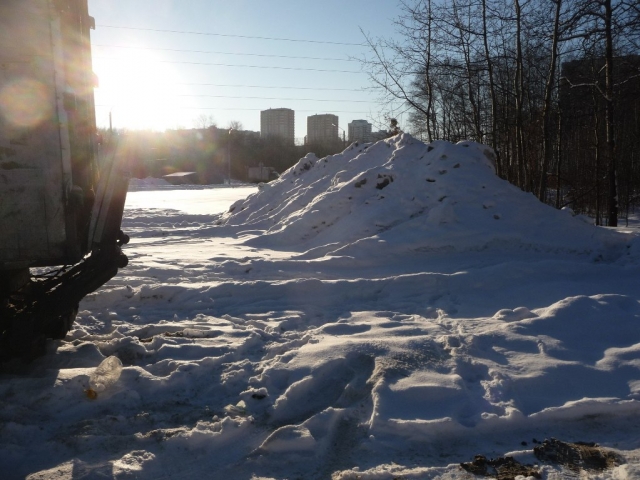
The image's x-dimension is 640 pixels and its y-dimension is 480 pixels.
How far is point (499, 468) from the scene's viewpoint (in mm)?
2633

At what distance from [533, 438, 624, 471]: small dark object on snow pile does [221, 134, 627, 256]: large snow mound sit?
4.87 meters

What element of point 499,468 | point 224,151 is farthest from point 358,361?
point 224,151

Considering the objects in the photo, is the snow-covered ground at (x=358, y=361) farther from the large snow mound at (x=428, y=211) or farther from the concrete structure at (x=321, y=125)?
the concrete structure at (x=321, y=125)

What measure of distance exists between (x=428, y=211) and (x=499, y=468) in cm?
626

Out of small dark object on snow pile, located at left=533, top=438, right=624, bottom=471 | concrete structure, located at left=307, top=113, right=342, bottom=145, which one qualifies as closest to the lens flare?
small dark object on snow pile, located at left=533, top=438, right=624, bottom=471

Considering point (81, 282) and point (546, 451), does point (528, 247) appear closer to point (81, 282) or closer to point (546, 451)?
point (546, 451)

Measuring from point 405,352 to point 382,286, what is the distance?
220 cm

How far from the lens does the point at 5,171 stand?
3270mm

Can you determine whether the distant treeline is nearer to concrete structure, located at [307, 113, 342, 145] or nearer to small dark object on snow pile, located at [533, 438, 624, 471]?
concrete structure, located at [307, 113, 342, 145]

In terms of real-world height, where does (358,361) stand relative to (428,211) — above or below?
below

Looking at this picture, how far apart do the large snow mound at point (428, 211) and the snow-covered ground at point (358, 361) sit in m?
0.06

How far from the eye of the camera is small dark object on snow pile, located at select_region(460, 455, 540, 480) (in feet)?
8.43

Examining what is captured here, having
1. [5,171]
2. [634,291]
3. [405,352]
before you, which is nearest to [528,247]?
[634,291]

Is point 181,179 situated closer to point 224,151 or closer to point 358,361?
point 224,151
